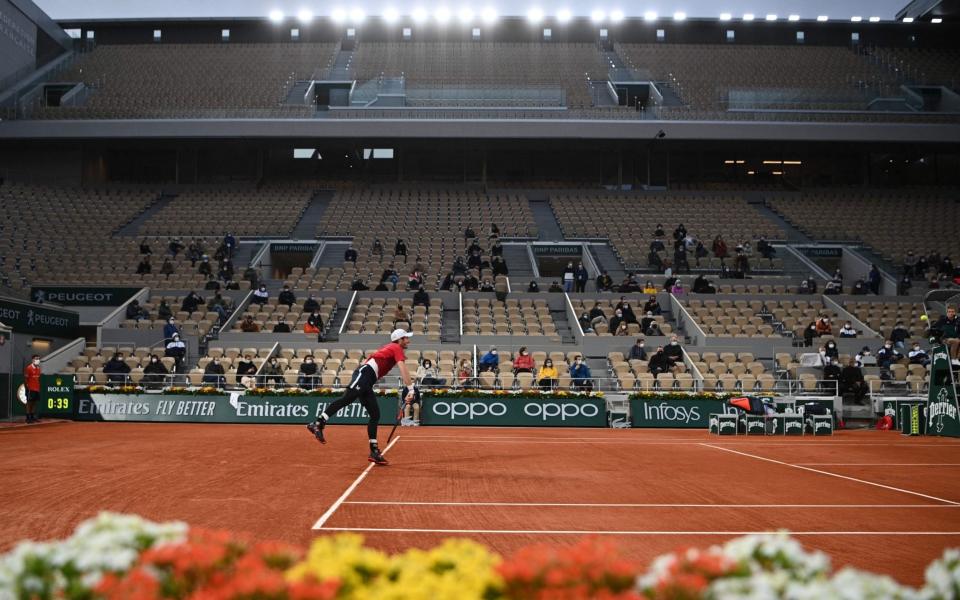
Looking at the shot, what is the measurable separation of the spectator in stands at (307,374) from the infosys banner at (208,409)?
1.64 metres

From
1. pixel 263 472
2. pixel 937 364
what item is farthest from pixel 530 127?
pixel 263 472

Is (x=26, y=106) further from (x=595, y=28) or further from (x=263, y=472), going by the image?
(x=263, y=472)

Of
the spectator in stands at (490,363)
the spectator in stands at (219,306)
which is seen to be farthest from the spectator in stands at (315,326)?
the spectator in stands at (490,363)

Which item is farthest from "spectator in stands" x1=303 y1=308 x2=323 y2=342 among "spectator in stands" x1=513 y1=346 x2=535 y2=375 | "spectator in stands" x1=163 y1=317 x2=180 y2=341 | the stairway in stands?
the stairway in stands

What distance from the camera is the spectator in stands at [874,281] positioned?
1323 inches

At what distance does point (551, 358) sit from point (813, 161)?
34464 mm

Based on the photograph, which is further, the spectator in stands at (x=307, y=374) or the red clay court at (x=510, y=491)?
the spectator in stands at (x=307, y=374)

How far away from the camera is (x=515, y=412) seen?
2314 cm

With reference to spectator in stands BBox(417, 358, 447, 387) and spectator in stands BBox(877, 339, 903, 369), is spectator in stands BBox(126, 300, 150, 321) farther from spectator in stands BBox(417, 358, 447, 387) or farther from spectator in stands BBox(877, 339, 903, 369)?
spectator in stands BBox(877, 339, 903, 369)

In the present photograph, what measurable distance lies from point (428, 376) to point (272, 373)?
16.2ft

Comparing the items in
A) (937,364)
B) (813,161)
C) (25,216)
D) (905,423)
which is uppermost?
(813,161)

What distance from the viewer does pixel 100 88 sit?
51000 mm

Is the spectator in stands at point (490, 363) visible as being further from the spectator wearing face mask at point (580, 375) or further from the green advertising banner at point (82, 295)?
the green advertising banner at point (82, 295)

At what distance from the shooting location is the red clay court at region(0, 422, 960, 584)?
6.68 meters
